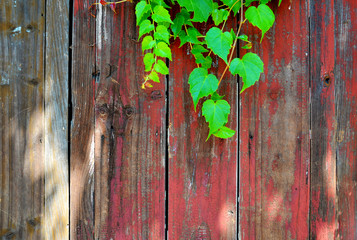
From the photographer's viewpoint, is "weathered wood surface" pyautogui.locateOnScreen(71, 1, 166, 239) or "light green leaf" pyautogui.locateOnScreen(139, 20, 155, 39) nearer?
"light green leaf" pyautogui.locateOnScreen(139, 20, 155, 39)

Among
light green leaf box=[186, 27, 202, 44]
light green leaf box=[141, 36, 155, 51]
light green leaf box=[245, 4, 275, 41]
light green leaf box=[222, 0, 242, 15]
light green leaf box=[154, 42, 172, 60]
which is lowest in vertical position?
light green leaf box=[154, 42, 172, 60]

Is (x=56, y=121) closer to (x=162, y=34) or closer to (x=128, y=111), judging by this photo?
(x=128, y=111)

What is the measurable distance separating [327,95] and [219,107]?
1.53ft

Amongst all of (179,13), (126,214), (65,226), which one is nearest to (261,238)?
(126,214)

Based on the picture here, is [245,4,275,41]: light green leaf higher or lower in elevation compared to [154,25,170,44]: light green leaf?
higher

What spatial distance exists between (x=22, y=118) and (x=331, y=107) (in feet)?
3.98

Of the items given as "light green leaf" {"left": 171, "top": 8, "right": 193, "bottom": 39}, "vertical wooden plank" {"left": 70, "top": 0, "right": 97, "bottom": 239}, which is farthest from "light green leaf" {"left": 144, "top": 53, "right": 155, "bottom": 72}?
"vertical wooden plank" {"left": 70, "top": 0, "right": 97, "bottom": 239}

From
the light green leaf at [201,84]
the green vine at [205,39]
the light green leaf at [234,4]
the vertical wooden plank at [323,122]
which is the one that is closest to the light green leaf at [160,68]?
the green vine at [205,39]

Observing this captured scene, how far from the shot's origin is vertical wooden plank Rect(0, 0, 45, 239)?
112 centimetres

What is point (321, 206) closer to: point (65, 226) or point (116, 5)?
point (65, 226)

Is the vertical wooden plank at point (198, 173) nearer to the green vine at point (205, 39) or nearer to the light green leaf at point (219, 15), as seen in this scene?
the green vine at point (205, 39)

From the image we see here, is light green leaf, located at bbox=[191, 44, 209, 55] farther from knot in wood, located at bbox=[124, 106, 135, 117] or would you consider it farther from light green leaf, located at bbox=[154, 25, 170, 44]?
knot in wood, located at bbox=[124, 106, 135, 117]

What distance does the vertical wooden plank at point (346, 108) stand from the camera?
114cm

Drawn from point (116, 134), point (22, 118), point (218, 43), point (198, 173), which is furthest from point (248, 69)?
point (22, 118)
